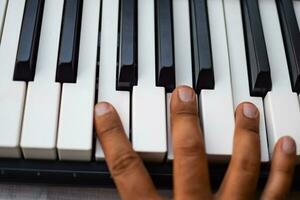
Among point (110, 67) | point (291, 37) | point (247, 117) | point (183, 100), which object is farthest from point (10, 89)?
point (291, 37)

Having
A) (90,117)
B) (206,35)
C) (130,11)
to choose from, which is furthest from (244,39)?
(90,117)

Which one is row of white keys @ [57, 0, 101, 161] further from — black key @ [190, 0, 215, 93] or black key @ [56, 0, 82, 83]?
black key @ [190, 0, 215, 93]

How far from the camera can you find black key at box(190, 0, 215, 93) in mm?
780

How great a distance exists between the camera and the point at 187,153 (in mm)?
701

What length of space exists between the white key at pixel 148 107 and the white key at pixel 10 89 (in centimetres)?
18

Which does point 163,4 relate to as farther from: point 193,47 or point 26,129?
point 26,129

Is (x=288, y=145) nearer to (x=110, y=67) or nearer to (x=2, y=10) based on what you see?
(x=110, y=67)

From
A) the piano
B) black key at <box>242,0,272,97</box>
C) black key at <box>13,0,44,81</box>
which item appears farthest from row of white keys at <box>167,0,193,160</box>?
black key at <box>13,0,44,81</box>

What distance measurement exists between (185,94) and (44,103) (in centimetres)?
22

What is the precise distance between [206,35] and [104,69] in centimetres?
19

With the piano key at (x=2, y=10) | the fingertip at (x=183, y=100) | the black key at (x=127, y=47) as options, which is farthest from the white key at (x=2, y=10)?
the fingertip at (x=183, y=100)

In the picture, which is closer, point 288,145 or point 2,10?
point 288,145

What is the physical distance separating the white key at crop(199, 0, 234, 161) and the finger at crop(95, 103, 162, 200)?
11 centimetres

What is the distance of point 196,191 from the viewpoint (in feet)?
2.27
